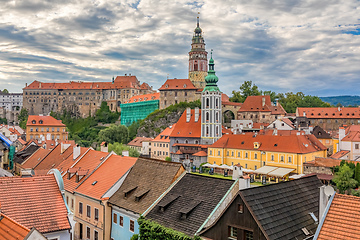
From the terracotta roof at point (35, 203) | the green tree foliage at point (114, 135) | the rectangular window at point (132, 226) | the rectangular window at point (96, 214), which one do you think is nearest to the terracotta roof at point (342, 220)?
the terracotta roof at point (35, 203)

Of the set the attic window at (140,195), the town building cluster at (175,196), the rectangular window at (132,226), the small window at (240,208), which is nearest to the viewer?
the town building cluster at (175,196)

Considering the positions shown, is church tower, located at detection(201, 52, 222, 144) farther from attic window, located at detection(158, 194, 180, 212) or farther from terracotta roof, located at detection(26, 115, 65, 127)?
attic window, located at detection(158, 194, 180, 212)

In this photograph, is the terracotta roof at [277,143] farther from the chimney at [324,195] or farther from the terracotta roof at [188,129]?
the chimney at [324,195]

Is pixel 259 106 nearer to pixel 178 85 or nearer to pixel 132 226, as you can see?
pixel 178 85

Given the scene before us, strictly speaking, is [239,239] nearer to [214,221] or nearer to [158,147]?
[214,221]

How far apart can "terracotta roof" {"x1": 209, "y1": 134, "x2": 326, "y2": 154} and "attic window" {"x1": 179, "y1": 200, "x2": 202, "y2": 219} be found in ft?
131

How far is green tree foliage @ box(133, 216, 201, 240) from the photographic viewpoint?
1622cm

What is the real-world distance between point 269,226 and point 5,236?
973 cm

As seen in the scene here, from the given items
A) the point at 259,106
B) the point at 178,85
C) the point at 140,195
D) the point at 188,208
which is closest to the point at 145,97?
the point at 178,85

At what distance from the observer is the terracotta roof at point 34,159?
39.8 metres

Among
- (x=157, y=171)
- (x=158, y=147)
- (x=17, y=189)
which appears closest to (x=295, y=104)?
(x=158, y=147)

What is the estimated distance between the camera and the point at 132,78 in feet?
474

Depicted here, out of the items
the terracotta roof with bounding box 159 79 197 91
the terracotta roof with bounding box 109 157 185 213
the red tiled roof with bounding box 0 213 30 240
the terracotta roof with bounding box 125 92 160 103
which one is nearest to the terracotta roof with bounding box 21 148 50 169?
the terracotta roof with bounding box 109 157 185 213

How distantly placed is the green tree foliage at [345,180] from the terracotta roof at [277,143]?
399 inches
